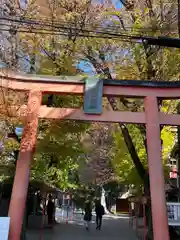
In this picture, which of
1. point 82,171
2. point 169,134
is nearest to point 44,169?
point 169,134

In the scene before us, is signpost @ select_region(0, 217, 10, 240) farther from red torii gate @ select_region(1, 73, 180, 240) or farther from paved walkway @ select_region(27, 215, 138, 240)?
paved walkway @ select_region(27, 215, 138, 240)

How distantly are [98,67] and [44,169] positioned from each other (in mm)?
9416

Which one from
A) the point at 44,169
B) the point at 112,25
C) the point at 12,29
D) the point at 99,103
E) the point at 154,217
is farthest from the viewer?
the point at 44,169

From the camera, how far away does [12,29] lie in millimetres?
11805

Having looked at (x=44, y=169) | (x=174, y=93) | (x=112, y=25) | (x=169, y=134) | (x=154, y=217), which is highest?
(x=112, y=25)

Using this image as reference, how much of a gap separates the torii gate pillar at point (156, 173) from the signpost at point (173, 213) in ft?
2.22

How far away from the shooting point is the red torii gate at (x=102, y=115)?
9.53m

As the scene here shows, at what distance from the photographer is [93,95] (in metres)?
10.4

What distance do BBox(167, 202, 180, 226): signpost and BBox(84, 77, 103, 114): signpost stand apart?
3787 millimetres

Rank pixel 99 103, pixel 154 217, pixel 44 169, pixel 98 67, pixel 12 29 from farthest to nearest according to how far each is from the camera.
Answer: pixel 44 169 → pixel 98 67 → pixel 12 29 → pixel 99 103 → pixel 154 217

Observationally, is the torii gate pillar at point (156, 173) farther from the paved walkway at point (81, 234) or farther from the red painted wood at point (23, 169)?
the paved walkway at point (81, 234)

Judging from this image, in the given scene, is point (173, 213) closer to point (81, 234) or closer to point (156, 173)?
Answer: point (156, 173)

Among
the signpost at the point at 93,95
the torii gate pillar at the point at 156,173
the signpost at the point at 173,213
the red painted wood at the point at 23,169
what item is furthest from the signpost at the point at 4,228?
the signpost at the point at 173,213

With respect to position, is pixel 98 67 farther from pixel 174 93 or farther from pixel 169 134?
pixel 169 134
